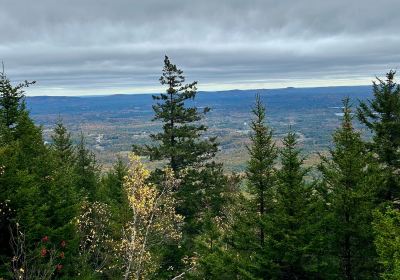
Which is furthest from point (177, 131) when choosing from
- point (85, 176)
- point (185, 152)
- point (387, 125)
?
point (387, 125)

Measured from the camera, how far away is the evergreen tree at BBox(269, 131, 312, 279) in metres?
21.1

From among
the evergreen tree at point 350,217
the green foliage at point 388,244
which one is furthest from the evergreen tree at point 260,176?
the green foliage at point 388,244

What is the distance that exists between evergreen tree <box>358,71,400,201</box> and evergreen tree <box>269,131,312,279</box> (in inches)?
291

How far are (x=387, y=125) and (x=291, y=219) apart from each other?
454 inches

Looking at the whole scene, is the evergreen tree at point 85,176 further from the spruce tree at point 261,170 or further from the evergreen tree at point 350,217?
the evergreen tree at point 350,217

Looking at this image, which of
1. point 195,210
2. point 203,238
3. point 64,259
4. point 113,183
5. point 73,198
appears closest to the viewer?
point 64,259

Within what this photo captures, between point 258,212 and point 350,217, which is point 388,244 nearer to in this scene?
point 350,217

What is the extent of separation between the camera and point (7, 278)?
1955cm

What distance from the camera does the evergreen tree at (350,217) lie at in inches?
878

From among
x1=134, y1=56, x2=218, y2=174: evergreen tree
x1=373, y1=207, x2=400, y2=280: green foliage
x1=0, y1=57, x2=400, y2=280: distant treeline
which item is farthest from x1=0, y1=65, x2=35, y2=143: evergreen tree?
x1=373, y1=207, x2=400, y2=280: green foliage

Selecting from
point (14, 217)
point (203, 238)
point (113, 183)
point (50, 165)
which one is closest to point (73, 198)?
point (50, 165)

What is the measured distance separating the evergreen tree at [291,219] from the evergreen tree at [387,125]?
7402 millimetres

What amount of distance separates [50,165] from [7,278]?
7.02 metres

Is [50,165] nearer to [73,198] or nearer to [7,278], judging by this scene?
[73,198]
